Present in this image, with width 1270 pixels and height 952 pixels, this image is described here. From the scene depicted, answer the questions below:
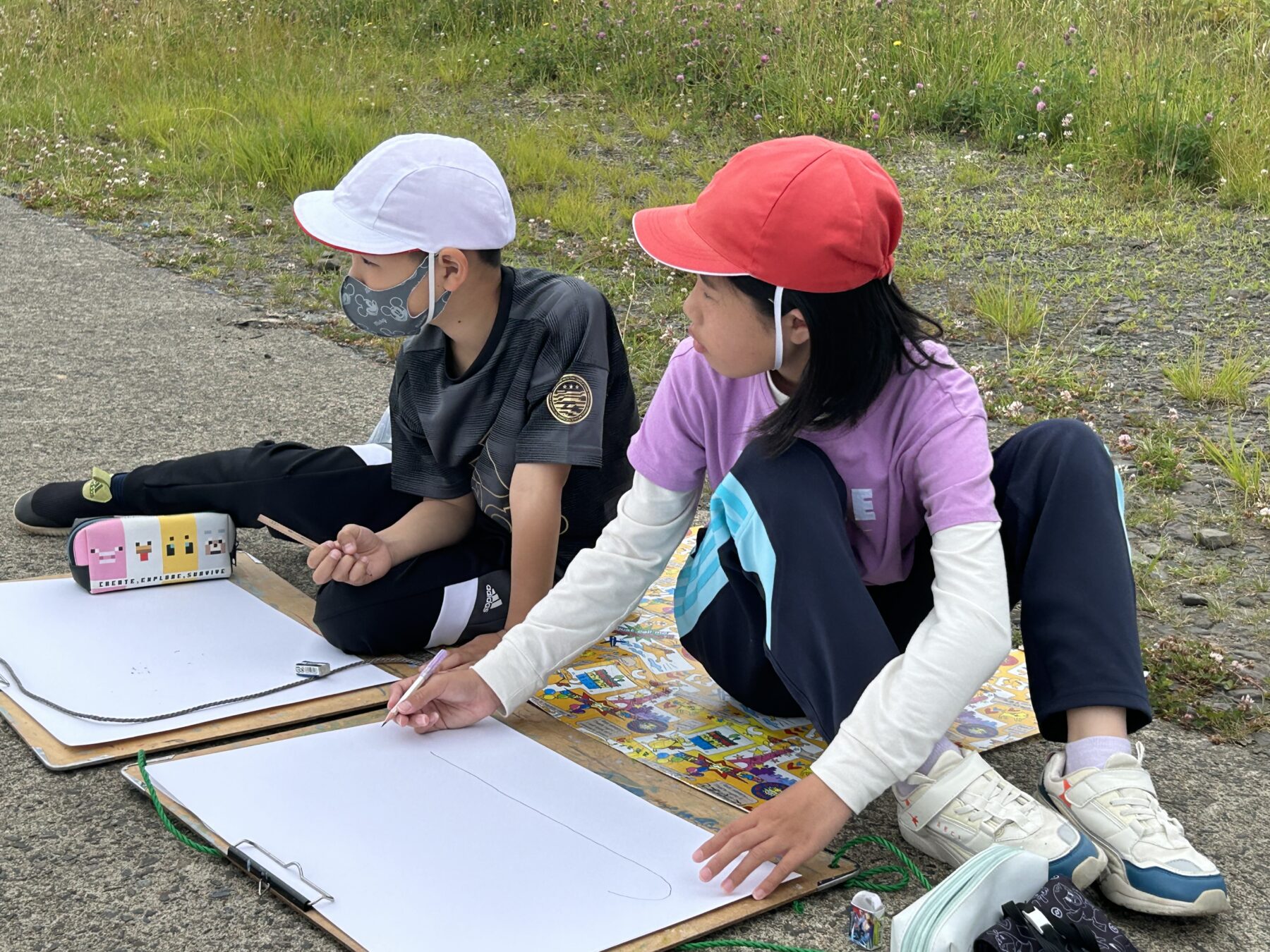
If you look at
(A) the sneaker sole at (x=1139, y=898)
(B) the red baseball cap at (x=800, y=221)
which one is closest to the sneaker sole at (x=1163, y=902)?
(A) the sneaker sole at (x=1139, y=898)

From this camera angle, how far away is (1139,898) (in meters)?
1.48

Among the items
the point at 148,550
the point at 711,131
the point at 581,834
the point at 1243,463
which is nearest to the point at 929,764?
the point at 581,834

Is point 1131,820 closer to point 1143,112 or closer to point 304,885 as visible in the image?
point 304,885

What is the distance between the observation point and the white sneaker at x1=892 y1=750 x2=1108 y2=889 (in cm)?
148

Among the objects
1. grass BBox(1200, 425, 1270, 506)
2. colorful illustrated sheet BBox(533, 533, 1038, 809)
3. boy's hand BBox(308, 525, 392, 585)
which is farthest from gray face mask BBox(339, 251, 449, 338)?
grass BBox(1200, 425, 1270, 506)

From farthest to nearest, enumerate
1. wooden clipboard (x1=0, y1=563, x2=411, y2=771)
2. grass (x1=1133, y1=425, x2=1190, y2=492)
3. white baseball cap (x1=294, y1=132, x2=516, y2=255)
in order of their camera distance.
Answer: grass (x1=1133, y1=425, x2=1190, y2=492) → white baseball cap (x1=294, y1=132, x2=516, y2=255) → wooden clipboard (x1=0, y1=563, x2=411, y2=771)

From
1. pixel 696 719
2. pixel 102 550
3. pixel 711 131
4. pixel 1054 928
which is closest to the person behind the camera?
pixel 1054 928

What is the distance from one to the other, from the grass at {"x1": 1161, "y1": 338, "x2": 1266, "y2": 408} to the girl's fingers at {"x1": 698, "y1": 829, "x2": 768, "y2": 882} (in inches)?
87.5

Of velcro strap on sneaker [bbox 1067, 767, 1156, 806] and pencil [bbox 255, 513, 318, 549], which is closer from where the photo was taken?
velcro strap on sneaker [bbox 1067, 767, 1156, 806]

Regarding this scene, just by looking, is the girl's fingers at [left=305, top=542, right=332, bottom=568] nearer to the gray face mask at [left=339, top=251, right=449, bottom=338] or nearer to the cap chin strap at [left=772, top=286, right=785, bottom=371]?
the gray face mask at [left=339, top=251, right=449, bottom=338]

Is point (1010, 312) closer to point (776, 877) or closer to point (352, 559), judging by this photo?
point (352, 559)

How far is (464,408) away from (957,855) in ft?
3.33

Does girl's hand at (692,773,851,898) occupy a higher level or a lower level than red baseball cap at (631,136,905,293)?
lower

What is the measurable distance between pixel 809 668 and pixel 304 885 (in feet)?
2.00
